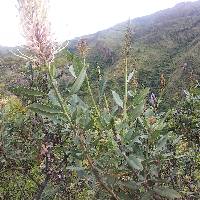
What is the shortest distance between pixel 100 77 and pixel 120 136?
0.56m

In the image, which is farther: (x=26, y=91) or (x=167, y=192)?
(x=167, y=192)

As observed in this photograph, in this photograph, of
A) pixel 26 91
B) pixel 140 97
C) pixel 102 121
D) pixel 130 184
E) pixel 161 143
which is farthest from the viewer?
pixel 161 143

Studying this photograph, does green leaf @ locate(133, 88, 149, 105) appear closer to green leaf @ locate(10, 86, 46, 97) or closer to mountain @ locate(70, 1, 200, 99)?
green leaf @ locate(10, 86, 46, 97)

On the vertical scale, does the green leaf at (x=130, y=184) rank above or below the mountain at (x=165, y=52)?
above

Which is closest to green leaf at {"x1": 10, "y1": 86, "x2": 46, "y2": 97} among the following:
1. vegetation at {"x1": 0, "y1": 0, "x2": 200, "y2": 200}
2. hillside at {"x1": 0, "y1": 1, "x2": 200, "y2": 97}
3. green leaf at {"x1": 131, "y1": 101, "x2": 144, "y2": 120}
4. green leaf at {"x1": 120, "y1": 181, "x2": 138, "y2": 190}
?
vegetation at {"x1": 0, "y1": 0, "x2": 200, "y2": 200}

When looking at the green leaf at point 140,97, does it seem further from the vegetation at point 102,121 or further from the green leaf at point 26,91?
the green leaf at point 26,91

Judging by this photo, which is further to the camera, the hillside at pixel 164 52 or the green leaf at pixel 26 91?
the hillside at pixel 164 52

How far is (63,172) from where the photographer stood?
609 cm

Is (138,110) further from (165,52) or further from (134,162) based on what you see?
(165,52)

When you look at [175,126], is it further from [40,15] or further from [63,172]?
[40,15]

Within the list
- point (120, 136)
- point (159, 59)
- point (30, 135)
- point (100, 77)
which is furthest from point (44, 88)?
point (159, 59)

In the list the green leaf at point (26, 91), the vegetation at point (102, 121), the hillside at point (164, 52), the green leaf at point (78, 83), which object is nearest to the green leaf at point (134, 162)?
the vegetation at point (102, 121)

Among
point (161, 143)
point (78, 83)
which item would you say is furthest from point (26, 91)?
point (161, 143)

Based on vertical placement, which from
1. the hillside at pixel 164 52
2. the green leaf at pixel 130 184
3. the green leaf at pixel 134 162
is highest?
the green leaf at pixel 134 162
